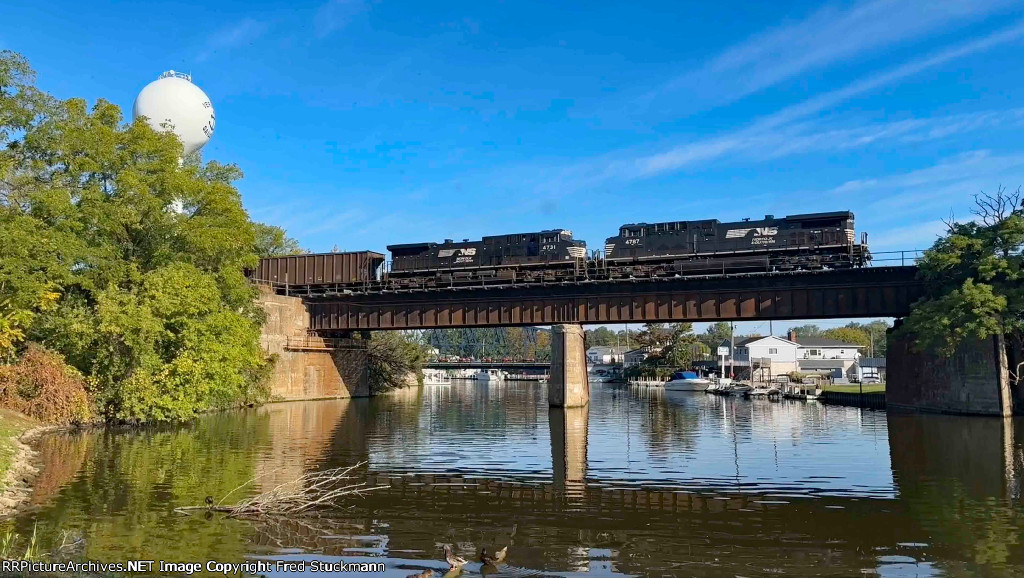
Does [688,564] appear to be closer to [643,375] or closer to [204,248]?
[204,248]

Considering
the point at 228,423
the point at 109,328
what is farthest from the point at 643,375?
the point at 109,328

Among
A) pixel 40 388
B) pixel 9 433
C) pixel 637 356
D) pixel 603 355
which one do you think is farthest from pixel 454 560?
pixel 603 355

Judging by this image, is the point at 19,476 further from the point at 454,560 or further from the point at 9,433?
the point at 454,560

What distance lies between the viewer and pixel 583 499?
61.3 ft

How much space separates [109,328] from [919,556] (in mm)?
33129

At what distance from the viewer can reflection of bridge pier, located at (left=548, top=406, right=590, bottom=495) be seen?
2123 centimetres

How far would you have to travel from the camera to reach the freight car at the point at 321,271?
190ft

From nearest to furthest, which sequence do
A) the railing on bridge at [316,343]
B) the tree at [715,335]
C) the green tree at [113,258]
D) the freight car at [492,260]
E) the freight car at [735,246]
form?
the green tree at [113,258]
the freight car at [735,246]
the freight car at [492,260]
the railing on bridge at [316,343]
the tree at [715,335]

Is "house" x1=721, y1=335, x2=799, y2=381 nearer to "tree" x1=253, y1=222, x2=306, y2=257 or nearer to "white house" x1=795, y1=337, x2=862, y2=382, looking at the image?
"white house" x1=795, y1=337, x2=862, y2=382

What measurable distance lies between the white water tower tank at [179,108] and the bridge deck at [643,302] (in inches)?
726

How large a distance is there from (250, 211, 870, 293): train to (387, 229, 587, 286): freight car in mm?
81

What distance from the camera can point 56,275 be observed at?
3303 cm

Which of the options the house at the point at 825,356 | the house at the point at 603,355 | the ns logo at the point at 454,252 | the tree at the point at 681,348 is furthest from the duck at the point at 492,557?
the house at the point at 603,355

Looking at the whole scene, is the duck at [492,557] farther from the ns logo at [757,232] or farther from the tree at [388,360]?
the tree at [388,360]
